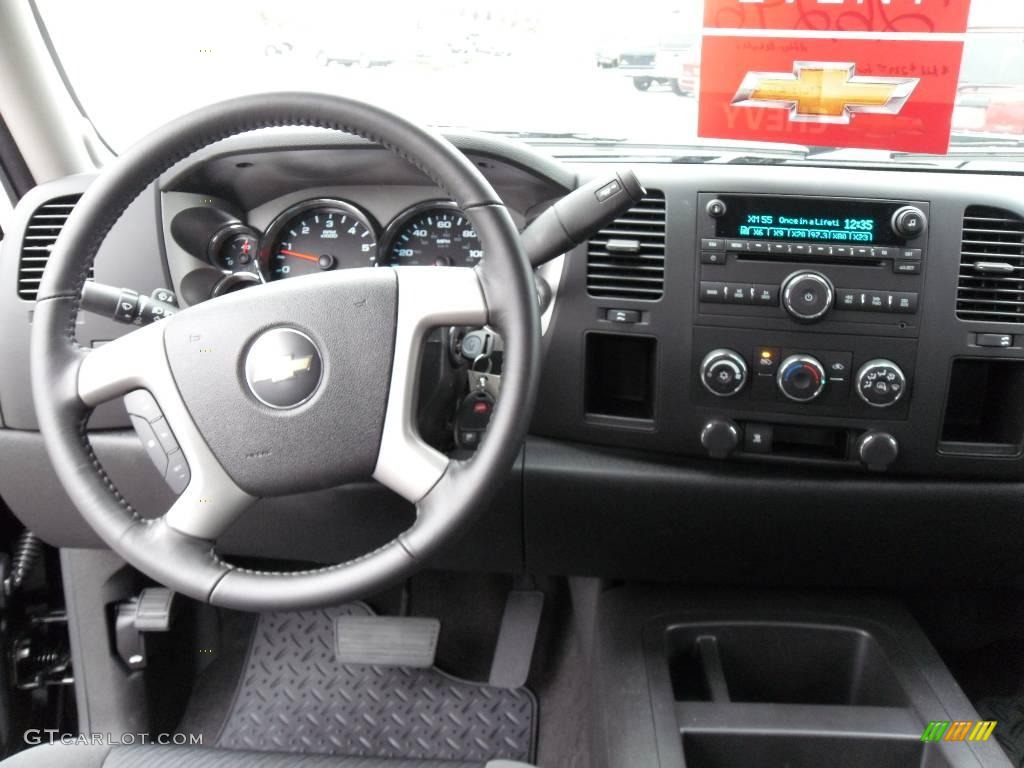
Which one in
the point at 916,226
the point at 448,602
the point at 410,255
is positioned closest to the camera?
the point at 916,226

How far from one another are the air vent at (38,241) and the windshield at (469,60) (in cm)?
21

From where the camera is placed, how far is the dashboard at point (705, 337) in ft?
4.47

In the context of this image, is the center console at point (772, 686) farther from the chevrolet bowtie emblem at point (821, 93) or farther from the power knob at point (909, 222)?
the chevrolet bowtie emblem at point (821, 93)

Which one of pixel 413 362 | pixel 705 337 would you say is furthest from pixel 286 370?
pixel 705 337

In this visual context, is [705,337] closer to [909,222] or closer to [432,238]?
[909,222]

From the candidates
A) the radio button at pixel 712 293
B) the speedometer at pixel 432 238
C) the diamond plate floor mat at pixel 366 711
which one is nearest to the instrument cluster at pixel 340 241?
the speedometer at pixel 432 238

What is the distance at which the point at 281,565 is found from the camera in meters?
2.07

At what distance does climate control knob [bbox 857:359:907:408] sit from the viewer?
4.51 feet

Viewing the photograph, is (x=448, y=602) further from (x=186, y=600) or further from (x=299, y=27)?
(x=299, y=27)

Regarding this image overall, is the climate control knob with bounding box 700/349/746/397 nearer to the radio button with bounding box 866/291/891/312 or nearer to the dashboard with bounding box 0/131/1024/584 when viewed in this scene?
the dashboard with bounding box 0/131/1024/584

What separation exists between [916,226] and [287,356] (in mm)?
944

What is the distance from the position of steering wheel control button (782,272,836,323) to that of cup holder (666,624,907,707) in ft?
1.80

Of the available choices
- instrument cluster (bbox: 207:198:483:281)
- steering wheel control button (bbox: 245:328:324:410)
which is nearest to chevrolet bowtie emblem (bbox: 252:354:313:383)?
steering wheel control button (bbox: 245:328:324:410)

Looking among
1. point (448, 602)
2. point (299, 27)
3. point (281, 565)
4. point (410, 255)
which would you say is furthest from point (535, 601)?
point (299, 27)
